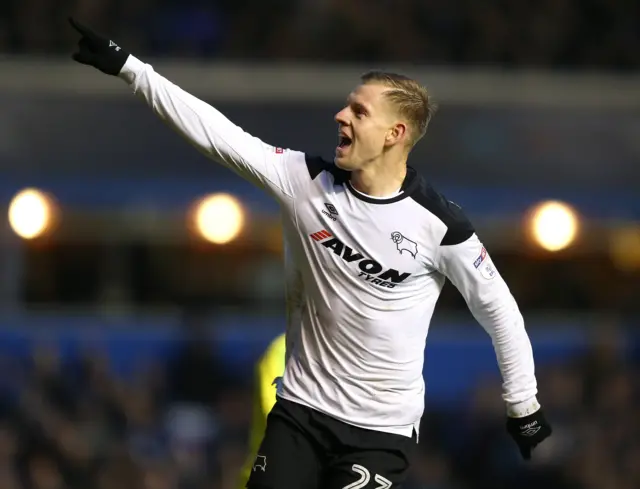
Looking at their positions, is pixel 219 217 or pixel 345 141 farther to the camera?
pixel 219 217

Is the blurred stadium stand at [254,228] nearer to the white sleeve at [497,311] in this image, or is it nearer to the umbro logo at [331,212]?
the white sleeve at [497,311]

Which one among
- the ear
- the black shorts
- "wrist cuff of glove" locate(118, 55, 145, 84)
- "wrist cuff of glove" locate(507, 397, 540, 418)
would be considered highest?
the ear

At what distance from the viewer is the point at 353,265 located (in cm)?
514

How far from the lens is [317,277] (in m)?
5.20

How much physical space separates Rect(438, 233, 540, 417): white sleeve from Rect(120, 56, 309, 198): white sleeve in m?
0.64

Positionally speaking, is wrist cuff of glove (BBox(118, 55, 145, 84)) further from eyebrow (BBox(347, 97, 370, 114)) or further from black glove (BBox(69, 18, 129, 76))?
eyebrow (BBox(347, 97, 370, 114))

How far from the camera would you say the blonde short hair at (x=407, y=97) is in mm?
5188

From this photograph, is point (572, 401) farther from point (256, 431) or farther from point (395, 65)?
point (256, 431)

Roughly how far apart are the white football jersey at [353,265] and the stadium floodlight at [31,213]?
21.3 feet

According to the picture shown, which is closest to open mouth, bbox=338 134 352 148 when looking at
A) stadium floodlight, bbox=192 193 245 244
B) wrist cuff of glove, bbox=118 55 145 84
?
wrist cuff of glove, bbox=118 55 145 84

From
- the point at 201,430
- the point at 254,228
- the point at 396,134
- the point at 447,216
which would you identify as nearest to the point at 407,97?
the point at 396,134

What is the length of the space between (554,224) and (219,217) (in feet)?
9.36

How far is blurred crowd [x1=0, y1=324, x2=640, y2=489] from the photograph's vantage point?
1092cm

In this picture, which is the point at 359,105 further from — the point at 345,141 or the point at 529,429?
the point at 529,429
